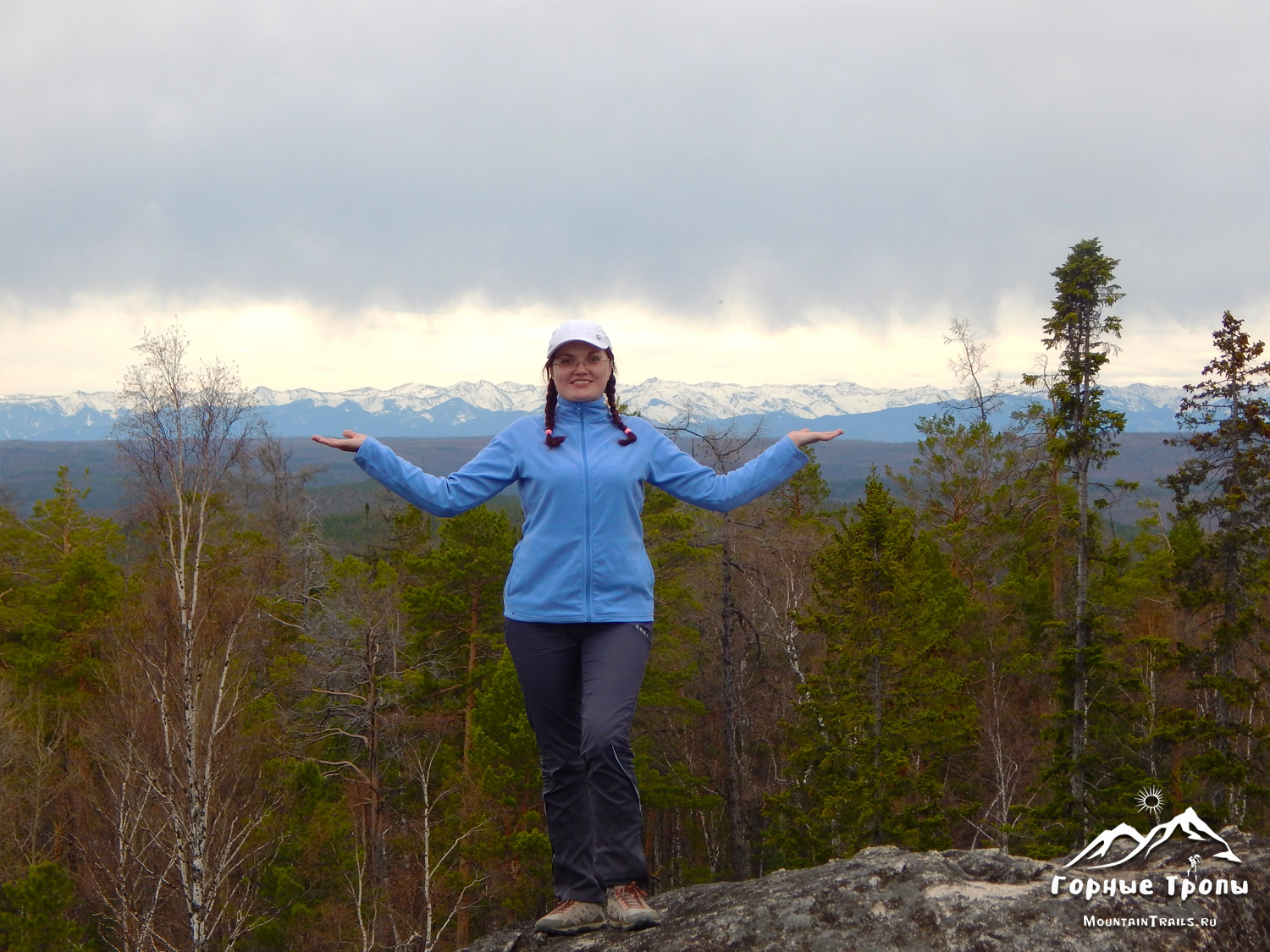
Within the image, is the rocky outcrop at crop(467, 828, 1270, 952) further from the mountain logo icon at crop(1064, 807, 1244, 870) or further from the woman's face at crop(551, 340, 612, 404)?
the woman's face at crop(551, 340, 612, 404)

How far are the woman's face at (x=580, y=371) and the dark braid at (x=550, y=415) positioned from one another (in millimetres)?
97

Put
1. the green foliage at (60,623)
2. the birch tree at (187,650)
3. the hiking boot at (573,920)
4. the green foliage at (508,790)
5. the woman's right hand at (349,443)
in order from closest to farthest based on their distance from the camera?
the hiking boot at (573,920) < the woman's right hand at (349,443) < the birch tree at (187,650) < the green foliage at (508,790) < the green foliage at (60,623)

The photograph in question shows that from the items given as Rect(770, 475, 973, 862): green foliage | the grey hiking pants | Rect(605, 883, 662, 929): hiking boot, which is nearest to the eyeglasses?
the grey hiking pants

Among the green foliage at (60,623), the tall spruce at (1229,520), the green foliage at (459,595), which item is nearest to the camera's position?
the tall spruce at (1229,520)

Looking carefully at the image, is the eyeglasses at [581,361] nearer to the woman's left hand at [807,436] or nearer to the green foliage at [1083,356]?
the woman's left hand at [807,436]

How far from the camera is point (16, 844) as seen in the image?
19.2m

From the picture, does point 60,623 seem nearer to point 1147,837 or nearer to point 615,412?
point 615,412

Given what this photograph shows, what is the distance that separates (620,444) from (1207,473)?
50.3 feet

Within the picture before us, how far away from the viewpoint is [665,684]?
746 inches

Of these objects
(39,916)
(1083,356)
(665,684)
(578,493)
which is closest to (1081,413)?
(1083,356)

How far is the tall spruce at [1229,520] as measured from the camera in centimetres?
1467

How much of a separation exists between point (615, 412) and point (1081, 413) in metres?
12.9

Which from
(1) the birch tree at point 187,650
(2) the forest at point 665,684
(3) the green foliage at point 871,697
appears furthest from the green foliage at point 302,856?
(3) the green foliage at point 871,697

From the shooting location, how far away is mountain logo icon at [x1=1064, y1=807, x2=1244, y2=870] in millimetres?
3467
